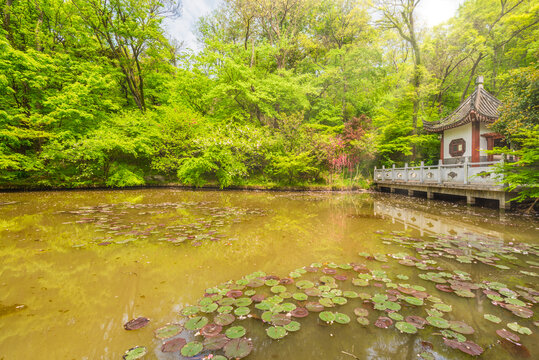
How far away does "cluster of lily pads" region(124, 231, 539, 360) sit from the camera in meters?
1.43

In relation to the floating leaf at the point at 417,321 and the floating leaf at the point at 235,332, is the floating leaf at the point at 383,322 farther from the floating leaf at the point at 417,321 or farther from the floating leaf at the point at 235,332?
the floating leaf at the point at 235,332

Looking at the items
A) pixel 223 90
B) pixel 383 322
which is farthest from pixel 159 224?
pixel 223 90

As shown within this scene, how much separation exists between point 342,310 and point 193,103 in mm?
17139

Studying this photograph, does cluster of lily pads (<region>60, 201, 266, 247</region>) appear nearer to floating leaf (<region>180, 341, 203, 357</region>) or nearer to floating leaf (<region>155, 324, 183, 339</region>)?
floating leaf (<region>155, 324, 183, 339</region>)

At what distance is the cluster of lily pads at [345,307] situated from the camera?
1427mm

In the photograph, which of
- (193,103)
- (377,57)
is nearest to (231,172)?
(193,103)

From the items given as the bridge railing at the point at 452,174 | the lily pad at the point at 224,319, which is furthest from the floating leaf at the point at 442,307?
the bridge railing at the point at 452,174

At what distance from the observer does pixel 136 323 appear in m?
1.60

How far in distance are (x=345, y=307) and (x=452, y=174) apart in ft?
29.4

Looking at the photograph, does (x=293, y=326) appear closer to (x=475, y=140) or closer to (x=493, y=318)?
(x=493, y=318)

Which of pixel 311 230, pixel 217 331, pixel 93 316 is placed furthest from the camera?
pixel 311 230

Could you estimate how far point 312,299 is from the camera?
197cm

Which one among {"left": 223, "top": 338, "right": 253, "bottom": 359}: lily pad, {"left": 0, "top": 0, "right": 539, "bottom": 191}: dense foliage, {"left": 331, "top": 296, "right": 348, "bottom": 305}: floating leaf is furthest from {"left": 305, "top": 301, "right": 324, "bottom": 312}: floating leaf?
{"left": 0, "top": 0, "right": 539, "bottom": 191}: dense foliage

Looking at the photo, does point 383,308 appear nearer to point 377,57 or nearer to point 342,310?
point 342,310
